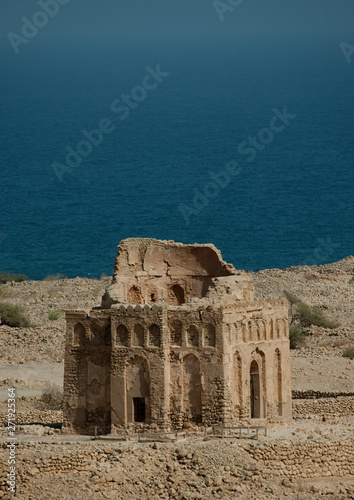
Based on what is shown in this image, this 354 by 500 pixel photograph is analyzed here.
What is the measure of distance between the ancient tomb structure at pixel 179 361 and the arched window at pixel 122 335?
3 cm

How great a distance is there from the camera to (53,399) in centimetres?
5500

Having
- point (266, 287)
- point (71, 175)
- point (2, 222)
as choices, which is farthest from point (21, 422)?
point (71, 175)

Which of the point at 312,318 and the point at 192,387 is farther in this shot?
the point at 312,318

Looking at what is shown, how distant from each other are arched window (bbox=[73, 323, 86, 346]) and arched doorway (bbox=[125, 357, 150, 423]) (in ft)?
7.00

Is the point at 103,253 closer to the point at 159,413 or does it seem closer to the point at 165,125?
the point at 159,413

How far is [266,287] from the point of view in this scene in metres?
73.8

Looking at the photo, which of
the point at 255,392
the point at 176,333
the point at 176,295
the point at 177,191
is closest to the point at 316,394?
the point at 176,295

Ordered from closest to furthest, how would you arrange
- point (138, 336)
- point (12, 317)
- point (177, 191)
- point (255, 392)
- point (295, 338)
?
point (138, 336) < point (255, 392) < point (295, 338) < point (12, 317) < point (177, 191)

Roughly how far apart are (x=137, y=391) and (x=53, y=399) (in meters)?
9.54

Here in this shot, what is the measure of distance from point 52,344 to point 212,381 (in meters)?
20.2

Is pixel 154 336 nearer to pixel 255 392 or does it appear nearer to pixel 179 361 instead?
pixel 179 361

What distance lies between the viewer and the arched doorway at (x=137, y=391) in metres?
45.9

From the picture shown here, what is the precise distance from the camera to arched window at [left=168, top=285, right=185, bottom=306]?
5128 cm

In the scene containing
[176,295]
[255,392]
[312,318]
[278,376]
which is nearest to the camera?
[255,392]
